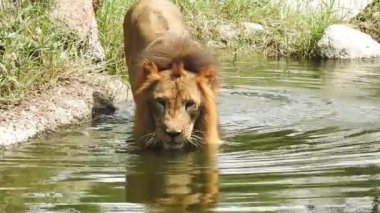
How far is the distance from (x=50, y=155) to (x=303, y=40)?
776cm

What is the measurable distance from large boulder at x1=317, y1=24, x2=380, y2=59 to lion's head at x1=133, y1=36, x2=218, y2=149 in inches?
265

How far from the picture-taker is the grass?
26.9 ft

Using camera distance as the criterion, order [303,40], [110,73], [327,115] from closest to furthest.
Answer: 1. [327,115]
2. [110,73]
3. [303,40]

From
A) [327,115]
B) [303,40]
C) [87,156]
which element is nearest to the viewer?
[87,156]

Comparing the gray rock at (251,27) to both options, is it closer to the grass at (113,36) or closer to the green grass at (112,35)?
the grass at (113,36)

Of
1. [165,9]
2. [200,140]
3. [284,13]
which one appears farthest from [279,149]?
[284,13]

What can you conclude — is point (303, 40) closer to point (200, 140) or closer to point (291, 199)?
point (200, 140)

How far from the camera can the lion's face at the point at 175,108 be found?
22.2 ft

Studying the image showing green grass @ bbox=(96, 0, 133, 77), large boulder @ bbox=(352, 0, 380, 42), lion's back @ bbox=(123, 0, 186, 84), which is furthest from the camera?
large boulder @ bbox=(352, 0, 380, 42)

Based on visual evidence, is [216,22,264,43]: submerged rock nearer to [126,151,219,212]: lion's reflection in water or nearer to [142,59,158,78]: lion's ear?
[142,59,158,78]: lion's ear

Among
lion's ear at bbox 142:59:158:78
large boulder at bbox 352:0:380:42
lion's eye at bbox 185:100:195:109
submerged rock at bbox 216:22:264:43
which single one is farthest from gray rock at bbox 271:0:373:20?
lion's eye at bbox 185:100:195:109

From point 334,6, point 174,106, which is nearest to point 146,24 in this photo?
point 174,106

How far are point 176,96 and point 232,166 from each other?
0.84 meters

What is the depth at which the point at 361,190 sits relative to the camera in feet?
17.7
